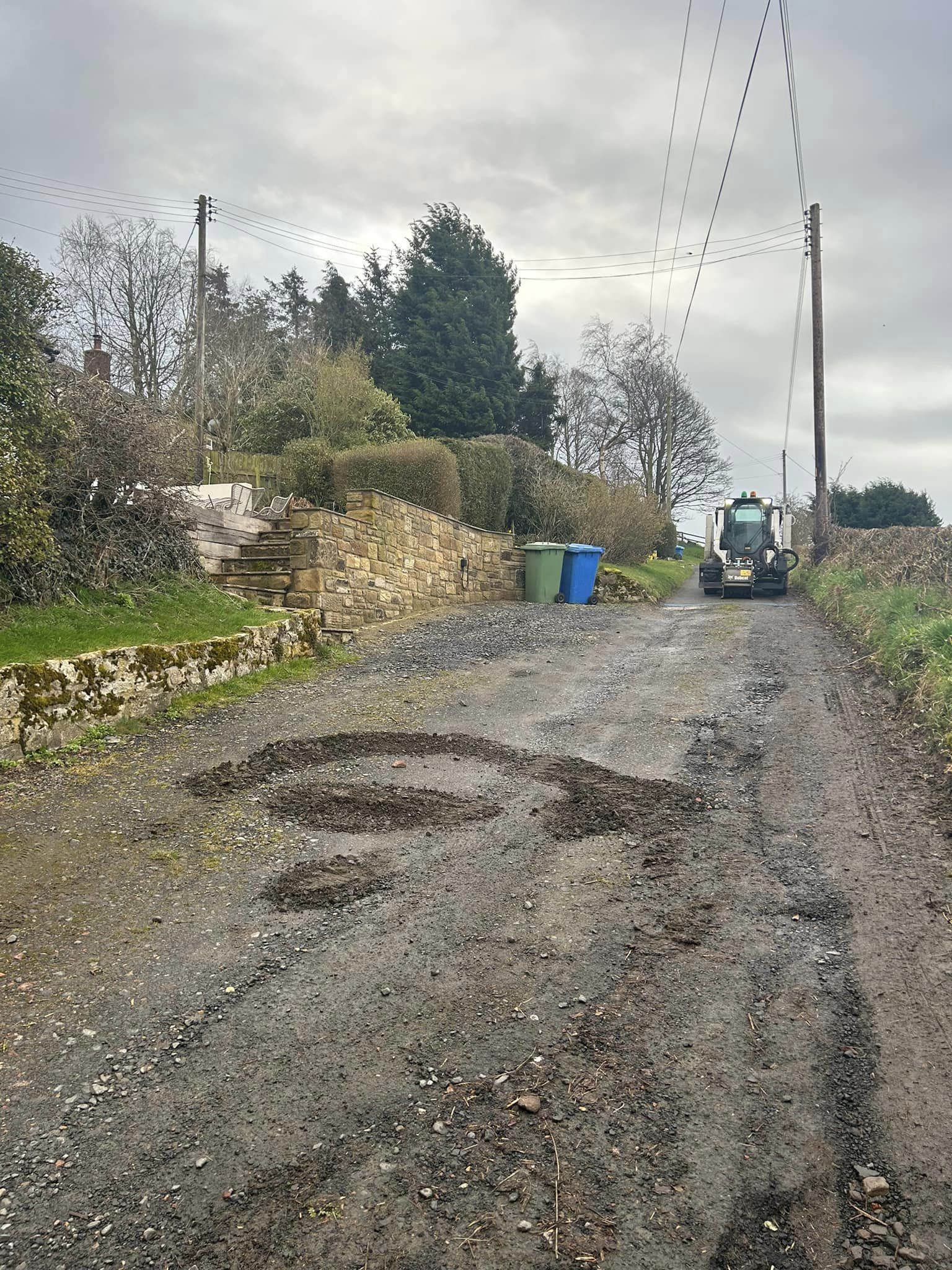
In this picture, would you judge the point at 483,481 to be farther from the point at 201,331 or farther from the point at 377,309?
the point at 377,309

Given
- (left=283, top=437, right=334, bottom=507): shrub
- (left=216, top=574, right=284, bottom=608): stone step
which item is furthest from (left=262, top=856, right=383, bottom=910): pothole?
(left=283, top=437, right=334, bottom=507): shrub

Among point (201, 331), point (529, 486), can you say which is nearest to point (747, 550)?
point (529, 486)

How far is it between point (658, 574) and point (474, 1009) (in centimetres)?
2094

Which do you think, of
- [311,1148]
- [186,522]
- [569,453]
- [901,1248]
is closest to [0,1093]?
[311,1148]

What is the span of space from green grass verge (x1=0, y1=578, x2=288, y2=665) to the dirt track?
102cm

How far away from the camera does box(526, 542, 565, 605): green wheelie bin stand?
1688 cm

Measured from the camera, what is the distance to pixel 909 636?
340 inches

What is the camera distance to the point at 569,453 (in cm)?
4334

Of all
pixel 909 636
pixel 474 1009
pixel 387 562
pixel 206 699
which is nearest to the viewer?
pixel 474 1009

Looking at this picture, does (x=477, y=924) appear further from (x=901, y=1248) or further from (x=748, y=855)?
A: (x=901, y=1248)

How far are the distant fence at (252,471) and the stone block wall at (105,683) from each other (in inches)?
384

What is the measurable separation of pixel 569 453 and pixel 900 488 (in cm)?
→ 1630

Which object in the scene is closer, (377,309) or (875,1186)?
(875,1186)

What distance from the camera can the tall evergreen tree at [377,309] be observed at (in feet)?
119
